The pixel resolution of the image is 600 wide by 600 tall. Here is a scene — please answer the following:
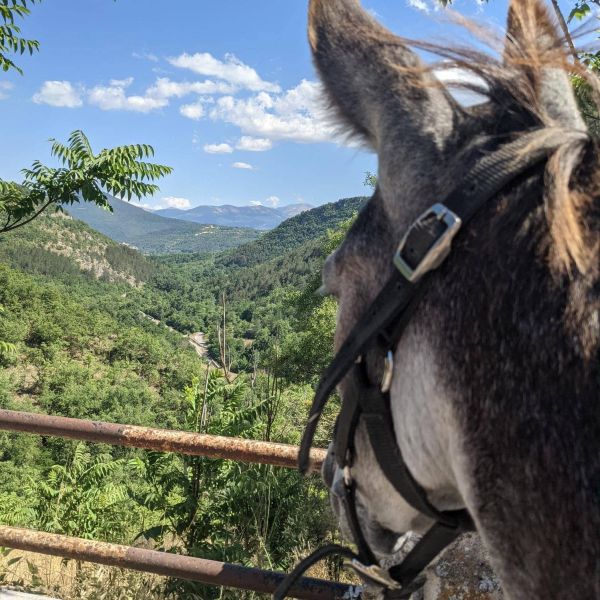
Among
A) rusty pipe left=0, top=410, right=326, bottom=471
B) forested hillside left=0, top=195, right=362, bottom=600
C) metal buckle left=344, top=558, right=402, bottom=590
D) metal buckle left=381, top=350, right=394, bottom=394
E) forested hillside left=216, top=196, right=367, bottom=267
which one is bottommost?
forested hillside left=0, top=195, right=362, bottom=600

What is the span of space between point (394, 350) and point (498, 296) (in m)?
0.23

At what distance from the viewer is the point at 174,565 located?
2676 millimetres

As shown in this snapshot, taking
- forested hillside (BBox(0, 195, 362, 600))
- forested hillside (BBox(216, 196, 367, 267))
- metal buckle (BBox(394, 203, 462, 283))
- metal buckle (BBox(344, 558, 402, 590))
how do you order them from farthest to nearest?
forested hillside (BBox(216, 196, 367, 267))
forested hillside (BBox(0, 195, 362, 600))
metal buckle (BBox(344, 558, 402, 590))
metal buckle (BBox(394, 203, 462, 283))

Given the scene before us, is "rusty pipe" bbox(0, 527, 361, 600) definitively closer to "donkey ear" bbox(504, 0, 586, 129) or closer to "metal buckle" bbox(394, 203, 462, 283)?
"metal buckle" bbox(394, 203, 462, 283)

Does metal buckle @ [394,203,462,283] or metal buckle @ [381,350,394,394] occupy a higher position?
metal buckle @ [394,203,462,283]

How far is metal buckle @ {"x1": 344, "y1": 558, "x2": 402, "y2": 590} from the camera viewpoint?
1367mm

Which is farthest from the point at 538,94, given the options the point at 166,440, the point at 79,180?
the point at 79,180

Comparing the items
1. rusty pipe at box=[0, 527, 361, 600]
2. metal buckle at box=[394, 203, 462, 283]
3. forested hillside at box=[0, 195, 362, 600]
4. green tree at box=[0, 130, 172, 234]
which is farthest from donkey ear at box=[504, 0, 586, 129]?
green tree at box=[0, 130, 172, 234]

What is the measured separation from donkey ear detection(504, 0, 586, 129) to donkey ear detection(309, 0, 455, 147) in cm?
15

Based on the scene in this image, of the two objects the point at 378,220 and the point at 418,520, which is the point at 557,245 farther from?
the point at 418,520

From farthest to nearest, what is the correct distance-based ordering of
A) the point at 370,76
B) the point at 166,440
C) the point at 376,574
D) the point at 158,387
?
the point at 158,387 < the point at 166,440 < the point at 376,574 < the point at 370,76

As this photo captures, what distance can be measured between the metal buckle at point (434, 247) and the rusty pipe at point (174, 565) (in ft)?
6.42

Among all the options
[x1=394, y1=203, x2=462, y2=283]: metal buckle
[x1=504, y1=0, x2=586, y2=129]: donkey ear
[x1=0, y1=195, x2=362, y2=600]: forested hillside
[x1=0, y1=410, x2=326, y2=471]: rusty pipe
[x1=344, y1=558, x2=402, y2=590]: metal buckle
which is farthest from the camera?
[x1=0, y1=195, x2=362, y2=600]: forested hillside

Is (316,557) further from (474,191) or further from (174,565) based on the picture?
(174,565)
